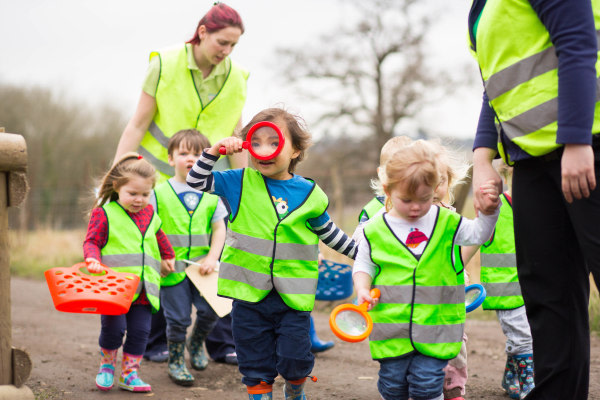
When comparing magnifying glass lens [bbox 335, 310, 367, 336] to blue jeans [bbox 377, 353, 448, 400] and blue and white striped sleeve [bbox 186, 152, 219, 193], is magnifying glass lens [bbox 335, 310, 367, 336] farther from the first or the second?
blue and white striped sleeve [bbox 186, 152, 219, 193]

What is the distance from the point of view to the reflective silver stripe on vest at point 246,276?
10.4 ft

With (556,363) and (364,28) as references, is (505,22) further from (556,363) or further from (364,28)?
(364,28)

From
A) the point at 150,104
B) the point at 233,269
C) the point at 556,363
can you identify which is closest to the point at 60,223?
the point at 150,104

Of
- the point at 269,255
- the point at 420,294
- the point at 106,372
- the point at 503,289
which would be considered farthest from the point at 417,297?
the point at 106,372

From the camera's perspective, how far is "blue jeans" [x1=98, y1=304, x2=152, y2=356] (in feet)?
13.2

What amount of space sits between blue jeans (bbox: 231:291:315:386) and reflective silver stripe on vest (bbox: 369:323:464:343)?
47 centimetres

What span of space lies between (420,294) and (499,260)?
1.35 metres

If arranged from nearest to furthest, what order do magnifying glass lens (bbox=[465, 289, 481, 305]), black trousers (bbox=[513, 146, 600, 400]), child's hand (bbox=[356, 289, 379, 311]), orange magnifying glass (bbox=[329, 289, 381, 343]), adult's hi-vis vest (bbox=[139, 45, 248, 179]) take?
black trousers (bbox=[513, 146, 600, 400]) → orange magnifying glass (bbox=[329, 289, 381, 343]) → child's hand (bbox=[356, 289, 379, 311]) → magnifying glass lens (bbox=[465, 289, 481, 305]) → adult's hi-vis vest (bbox=[139, 45, 248, 179])

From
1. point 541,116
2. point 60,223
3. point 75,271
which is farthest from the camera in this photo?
point 60,223

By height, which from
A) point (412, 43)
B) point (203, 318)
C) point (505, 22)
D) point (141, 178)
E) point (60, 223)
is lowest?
point (60, 223)

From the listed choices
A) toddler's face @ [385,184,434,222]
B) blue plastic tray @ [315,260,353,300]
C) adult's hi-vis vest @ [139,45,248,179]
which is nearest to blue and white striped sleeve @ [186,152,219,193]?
toddler's face @ [385,184,434,222]

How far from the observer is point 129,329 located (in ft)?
13.4

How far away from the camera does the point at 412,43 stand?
89.8 ft

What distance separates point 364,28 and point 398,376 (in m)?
25.5
